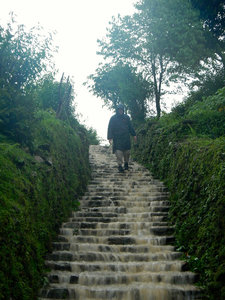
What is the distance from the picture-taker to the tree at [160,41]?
17.2 metres

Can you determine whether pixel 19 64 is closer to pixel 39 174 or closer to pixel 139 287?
pixel 39 174

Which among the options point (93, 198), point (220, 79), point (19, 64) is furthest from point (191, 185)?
point (220, 79)

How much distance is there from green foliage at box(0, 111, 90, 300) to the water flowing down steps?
0.39 meters

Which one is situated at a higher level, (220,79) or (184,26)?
(184,26)

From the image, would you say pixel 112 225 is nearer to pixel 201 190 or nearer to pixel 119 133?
pixel 201 190

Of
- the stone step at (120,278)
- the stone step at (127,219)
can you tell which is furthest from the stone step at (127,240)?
the stone step at (120,278)

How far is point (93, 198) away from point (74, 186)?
2.32ft

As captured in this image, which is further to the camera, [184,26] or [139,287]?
[184,26]

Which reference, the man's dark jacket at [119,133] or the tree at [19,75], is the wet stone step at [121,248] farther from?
the man's dark jacket at [119,133]

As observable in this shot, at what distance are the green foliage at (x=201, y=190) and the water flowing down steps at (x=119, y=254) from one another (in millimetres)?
312

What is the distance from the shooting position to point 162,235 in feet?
21.2

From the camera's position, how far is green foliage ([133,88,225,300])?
454cm

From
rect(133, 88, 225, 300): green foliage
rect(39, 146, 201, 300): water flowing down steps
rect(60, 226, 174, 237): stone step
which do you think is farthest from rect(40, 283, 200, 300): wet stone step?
rect(60, 226, 174, 237): stone step

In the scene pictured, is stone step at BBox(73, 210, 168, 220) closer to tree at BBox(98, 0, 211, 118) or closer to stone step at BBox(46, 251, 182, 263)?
stone step at BBox(46, 251, 182, 263)
